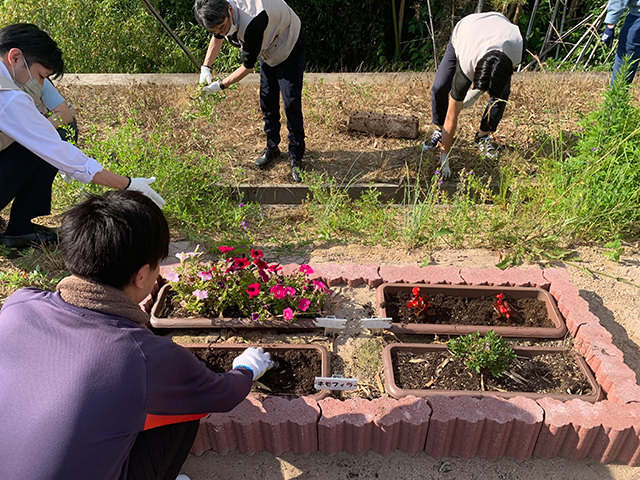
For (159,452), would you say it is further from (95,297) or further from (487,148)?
(487,148)

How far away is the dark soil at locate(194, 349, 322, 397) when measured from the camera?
2252 millimetres

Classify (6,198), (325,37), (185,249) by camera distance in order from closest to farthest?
(6,198) → (185,249) → (325,37)

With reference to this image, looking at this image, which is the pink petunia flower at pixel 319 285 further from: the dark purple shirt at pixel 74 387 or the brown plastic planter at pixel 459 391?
the dark purple shirt at pixel 74 387

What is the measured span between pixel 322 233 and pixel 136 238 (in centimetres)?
203

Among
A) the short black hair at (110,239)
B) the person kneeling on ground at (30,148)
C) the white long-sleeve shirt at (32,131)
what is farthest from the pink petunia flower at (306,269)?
the white long-sleeve shirt at (32,131)

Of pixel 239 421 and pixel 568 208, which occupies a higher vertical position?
pixel 568 208

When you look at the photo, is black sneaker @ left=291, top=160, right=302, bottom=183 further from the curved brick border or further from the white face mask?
the curved brick border

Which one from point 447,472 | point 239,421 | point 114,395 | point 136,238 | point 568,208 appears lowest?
point 447,472

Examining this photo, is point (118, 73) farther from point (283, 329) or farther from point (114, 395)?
point (114, 395)

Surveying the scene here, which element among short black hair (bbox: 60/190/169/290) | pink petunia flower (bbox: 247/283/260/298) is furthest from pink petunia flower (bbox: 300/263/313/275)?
short black hair (bbox: 60/190/169/290)

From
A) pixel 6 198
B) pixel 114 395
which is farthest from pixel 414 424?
pixel 6 198

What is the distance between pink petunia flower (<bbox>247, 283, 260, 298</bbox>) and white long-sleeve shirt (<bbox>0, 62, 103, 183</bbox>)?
116cm

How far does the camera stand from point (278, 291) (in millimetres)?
2449

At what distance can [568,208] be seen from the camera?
3.38 meters
